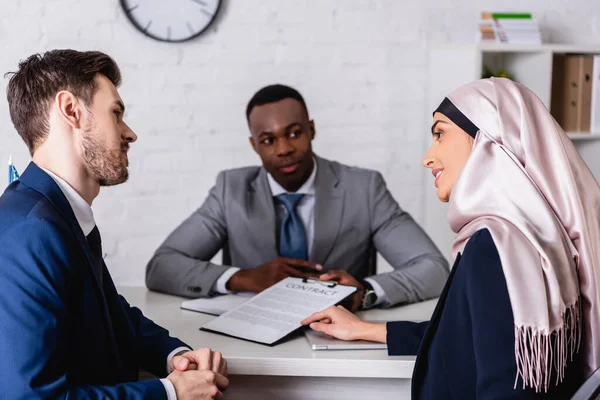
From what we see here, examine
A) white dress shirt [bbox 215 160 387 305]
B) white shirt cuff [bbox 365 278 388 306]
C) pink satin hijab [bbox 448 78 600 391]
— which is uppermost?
pink satin hijab [bbox 448 78 600 391]

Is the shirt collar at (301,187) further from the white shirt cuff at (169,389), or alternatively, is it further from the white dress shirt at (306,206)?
the white shirt cuff at (169,389)

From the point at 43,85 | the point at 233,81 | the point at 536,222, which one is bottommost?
the point at 536,222

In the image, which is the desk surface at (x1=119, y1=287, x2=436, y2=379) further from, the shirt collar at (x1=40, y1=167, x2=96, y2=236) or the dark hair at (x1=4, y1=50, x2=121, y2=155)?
the dark hair at (x1=4, y1=50, x2=121, y2=155)

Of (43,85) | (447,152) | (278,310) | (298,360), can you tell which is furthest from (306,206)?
(43,85)

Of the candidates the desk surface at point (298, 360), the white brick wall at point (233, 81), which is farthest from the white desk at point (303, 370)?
the white brick wall at point (233, 81)

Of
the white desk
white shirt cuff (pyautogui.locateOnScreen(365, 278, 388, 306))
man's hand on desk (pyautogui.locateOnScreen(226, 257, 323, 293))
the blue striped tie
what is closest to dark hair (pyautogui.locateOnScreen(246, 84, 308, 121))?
the blue striped tie

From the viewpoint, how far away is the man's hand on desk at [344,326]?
1765 mm

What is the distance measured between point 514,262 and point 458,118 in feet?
1.12

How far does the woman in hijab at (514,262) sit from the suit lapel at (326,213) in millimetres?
1132

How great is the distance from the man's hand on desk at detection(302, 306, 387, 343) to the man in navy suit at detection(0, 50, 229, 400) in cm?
28

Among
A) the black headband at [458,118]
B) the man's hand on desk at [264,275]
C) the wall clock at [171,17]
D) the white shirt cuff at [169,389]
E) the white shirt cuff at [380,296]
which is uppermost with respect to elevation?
the wall clock at [171,17]

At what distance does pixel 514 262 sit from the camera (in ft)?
4.23

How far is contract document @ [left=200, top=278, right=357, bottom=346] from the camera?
5.94 ft

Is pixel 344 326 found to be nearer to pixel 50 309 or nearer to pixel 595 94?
pixel 50 309
